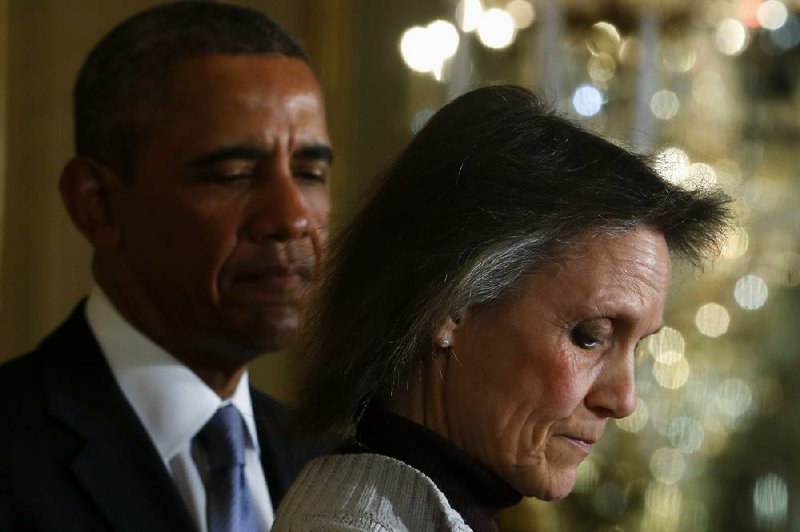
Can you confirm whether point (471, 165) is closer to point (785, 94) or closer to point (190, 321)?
point (190, 321)

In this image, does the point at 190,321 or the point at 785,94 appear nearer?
the point at 190,321

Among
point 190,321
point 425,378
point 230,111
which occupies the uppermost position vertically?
point 230,111

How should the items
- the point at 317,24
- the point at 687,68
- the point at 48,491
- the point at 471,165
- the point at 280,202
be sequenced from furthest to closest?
the point at 687,68 → the point at 317,24 → the point at 280,202 → the point at 48,491 → the point at 471,165

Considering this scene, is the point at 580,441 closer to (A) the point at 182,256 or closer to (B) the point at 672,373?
(A) the point at 182,256

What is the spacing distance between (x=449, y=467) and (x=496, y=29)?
2.58 m

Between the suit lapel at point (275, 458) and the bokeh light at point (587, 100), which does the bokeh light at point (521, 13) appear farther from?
the suit lapel at point (275, 458)

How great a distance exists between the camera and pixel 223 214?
76.5 inches

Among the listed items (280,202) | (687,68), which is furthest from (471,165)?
(687,68)

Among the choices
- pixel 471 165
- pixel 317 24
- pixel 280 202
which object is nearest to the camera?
pixel 471 165

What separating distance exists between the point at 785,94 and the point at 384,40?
1215mm

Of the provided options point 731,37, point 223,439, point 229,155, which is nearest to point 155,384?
point 223,439

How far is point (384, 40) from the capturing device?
11.6 feet

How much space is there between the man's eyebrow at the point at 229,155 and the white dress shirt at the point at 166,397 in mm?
275

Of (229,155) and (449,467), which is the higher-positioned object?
(229,155)
